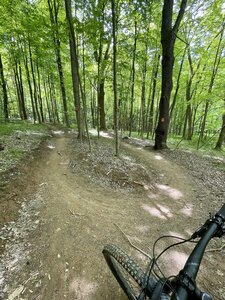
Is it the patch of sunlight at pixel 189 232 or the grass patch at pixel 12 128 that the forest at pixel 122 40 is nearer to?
the grass patch at pixel 12 128

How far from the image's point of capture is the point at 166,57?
9.37 metres

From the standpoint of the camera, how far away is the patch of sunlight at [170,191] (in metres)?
5.54

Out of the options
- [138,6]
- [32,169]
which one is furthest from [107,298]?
[138,6]

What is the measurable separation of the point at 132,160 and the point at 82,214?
4223mm

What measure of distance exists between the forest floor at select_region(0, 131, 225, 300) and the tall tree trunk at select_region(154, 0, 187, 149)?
2869 mm

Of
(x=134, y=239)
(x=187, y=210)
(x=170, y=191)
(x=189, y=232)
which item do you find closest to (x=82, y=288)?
(x=134, y=239)

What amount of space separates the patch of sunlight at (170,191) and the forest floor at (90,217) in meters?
0.03

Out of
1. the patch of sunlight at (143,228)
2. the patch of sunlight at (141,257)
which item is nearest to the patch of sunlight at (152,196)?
the patch of sunlight at (143,228)

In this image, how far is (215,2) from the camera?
31.3ft

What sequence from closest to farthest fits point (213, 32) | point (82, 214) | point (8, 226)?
1. point (8, 226)
2. point (82, 214)
3. point (213, 32)

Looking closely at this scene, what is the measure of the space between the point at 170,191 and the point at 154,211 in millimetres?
1457

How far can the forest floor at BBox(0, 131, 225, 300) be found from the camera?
8.65ft

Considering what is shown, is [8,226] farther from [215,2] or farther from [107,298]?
[215,2]

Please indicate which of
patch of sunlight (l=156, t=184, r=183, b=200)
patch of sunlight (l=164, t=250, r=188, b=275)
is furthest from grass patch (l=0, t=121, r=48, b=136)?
patch of sunlight (l=164, t=250, r=188, b=275)
